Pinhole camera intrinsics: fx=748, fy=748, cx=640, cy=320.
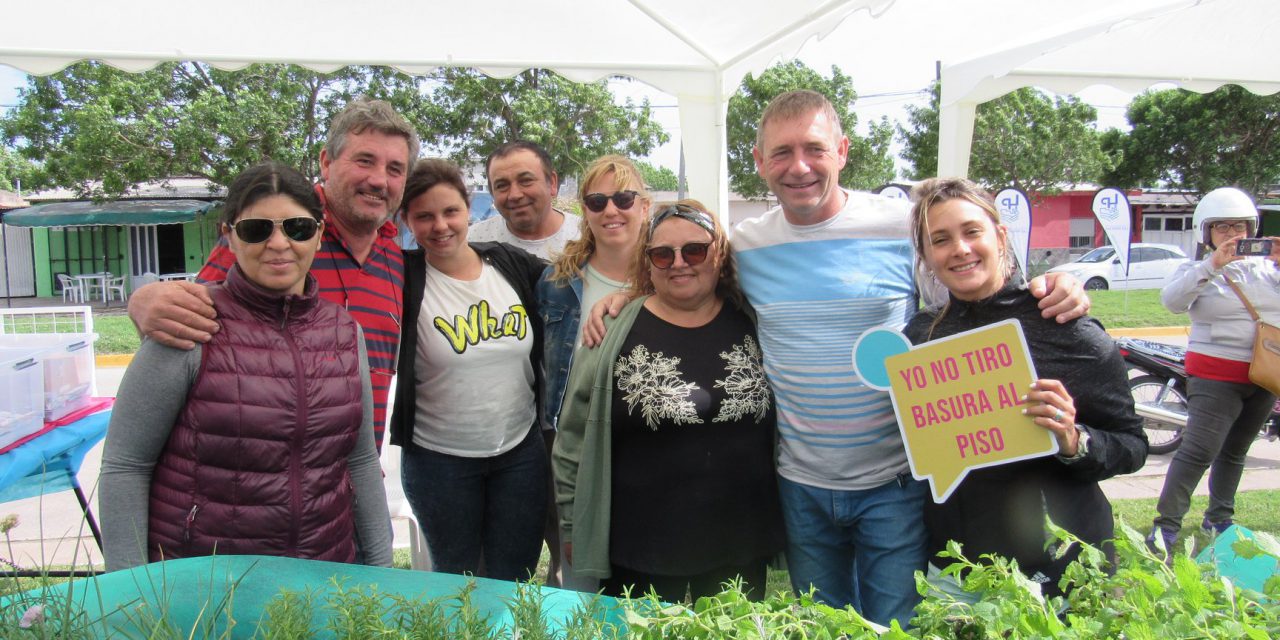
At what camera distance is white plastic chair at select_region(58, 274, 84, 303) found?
2078 cm

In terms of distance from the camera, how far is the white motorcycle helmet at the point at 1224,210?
4074mm

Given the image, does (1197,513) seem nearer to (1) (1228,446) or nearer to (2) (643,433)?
(1) (1228,446)

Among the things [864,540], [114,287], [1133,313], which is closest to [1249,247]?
[864,540]

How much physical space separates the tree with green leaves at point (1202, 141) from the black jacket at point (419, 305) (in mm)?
25535

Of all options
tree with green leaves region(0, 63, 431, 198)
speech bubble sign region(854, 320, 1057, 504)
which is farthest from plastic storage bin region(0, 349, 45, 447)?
tree with green leaves region(0, 63, 431, 198)

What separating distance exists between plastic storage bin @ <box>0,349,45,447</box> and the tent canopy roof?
62.1 feet

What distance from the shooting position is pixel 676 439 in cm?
214

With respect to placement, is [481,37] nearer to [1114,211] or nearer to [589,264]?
[589,264]

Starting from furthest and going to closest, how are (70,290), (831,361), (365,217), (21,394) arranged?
(70,290) → (21,394) → (365,217) → (831,361)

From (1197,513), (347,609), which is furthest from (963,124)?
(347,609)

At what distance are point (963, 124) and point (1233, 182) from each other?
25.1 metres

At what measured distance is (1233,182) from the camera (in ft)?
77.7

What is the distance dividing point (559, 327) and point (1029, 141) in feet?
86.8

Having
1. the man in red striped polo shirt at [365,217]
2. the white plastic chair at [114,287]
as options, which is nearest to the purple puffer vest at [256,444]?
the man in red striped polo shirt at [365,217]
